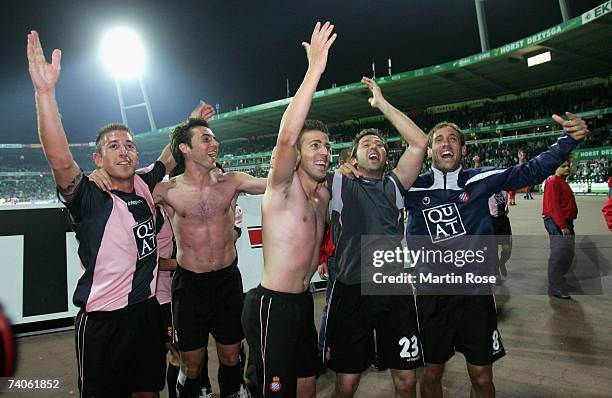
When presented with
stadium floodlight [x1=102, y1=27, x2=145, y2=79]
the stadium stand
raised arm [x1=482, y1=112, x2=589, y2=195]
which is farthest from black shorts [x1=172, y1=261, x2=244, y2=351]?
stadium floodlight [x1=102, y1=27, x2=145, y2=79]

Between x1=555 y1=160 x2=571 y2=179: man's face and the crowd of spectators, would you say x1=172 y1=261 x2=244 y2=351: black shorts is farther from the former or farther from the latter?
the crowd of spectators

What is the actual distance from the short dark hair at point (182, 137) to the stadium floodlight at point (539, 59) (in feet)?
70.6

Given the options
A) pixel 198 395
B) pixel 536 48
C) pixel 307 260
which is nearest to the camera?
pixel 307 260

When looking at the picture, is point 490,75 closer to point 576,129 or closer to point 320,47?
point 576,129

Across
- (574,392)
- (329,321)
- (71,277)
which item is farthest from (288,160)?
(71,277)

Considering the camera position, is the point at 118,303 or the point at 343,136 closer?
the point at 118,303

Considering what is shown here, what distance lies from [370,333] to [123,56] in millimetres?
38418

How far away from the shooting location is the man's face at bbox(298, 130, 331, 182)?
2691 mm

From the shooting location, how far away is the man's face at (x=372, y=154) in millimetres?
3143

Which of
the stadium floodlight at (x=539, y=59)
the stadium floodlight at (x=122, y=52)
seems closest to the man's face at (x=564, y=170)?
the stadium floodlight at (x=539, y=59)

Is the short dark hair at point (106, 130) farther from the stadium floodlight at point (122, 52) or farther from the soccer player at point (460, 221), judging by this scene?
the stadium floodlight at point (122, 52)

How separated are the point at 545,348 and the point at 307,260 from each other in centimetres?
327

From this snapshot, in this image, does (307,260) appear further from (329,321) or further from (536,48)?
(536,48)

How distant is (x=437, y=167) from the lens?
333 cm
